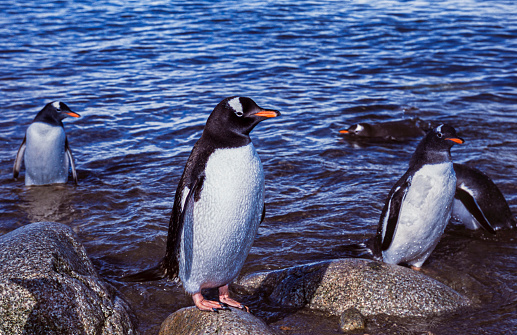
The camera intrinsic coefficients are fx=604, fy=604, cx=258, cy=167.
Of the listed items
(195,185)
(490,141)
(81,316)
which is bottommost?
(490,141)

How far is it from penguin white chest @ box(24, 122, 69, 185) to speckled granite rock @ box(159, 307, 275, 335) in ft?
13.1

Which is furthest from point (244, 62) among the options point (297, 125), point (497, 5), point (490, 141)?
point (497, 5)

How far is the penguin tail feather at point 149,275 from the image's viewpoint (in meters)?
4.12

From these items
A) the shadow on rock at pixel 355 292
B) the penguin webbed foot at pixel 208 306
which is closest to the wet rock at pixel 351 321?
the shadow on rock at pixel 355 292

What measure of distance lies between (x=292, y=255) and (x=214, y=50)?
31.7ft

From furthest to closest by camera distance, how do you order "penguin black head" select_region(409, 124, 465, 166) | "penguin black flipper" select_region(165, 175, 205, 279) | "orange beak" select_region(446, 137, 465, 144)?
"penguin black head" select_region(409, 124, 465, 166)
"orange beak" select_region(446, 137, 465, 144)
"penguin black flipper" select_region(165, 175, 205, 279)

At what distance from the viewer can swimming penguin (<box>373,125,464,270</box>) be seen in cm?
503

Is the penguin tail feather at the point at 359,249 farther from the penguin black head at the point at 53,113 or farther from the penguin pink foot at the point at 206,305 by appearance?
the penguin black head at the point at 53,113

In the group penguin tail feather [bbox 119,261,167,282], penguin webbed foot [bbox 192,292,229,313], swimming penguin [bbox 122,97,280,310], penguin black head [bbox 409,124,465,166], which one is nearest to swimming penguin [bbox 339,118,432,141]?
penguin black head [bbox 409,124,465,166]

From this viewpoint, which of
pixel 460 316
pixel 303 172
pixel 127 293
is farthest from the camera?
pixel 303 172

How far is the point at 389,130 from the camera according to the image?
29.6 ft

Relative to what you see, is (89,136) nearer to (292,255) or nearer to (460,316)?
(292,255)

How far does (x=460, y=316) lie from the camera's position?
413 centimetres

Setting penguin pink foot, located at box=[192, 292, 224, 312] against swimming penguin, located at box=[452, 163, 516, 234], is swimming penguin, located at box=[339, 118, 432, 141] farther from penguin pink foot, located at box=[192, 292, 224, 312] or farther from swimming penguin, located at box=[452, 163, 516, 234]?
penguin pink foot, located at box=[192, 292, 224, 312]
